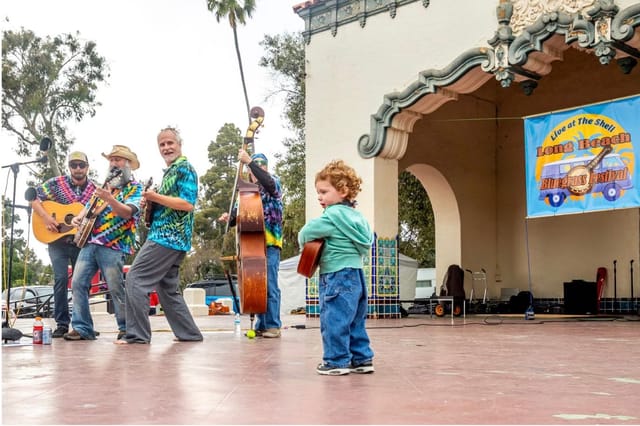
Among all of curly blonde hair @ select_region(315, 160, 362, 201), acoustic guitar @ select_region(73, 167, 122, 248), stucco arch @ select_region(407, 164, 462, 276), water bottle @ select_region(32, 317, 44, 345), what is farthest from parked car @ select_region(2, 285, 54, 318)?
stucco arch @ select_region(407, 164, 462, 276)

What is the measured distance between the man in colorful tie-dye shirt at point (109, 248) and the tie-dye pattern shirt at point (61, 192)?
73 centimetres

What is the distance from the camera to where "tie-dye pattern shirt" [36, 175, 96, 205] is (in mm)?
7992

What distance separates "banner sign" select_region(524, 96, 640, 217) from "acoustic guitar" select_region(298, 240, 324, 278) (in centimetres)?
862

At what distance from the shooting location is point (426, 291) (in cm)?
1928

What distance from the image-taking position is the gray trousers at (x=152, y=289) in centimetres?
647

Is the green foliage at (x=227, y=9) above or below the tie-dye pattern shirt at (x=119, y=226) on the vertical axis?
above

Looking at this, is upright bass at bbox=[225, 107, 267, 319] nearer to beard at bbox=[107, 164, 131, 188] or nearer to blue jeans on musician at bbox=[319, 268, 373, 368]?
beard at bbox=[107, 164, 131, 188]

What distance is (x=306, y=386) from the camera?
3904mm

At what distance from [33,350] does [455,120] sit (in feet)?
41.2

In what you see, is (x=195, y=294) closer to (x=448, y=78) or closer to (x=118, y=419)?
(x=448, y=78)

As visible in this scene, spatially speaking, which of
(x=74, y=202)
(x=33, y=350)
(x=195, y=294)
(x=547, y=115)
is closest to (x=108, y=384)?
(x=33, y=350)

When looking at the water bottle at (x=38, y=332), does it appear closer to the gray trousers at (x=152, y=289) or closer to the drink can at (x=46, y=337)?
the drink can at (x=46, y=337)

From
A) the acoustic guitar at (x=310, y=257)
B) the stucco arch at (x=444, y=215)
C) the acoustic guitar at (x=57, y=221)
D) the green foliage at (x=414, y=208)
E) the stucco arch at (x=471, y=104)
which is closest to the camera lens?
the acoustic guitar at (x=310, y=257)

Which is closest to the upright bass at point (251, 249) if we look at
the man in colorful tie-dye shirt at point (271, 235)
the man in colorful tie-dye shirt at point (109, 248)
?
the man in colorful tie-dye shirt at point (271, 235)
